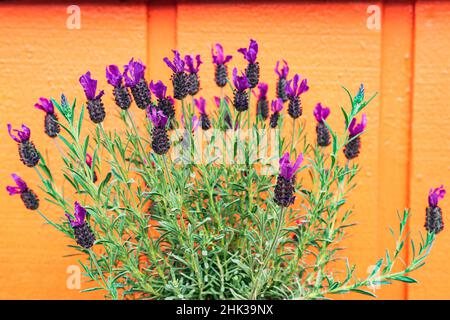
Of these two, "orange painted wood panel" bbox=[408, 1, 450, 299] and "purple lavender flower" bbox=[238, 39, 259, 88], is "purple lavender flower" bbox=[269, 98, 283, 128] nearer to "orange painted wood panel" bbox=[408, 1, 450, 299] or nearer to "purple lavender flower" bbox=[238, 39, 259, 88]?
"purple lavender flower" bbox=[238, 39, 259, 88]

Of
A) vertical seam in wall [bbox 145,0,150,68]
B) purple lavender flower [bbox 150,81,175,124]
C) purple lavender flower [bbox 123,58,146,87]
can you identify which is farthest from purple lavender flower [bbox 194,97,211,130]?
vertical seam in wall [bbox 145,0,150,68]

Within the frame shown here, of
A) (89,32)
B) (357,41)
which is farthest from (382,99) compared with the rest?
(89,32)

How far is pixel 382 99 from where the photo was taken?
6.27ft

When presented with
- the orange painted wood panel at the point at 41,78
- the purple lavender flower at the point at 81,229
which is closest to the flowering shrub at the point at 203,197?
the purple lavender flower at the point at 81,229

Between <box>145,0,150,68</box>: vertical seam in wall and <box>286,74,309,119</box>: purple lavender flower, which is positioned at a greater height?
<box>145,0,150,68</box>: vertical seam in wall

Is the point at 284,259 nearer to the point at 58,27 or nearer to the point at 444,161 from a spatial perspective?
the point at 444,161

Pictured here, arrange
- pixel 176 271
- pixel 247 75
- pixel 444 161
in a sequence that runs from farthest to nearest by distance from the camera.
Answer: pixel 444 161 → pixel 176 271 → pixel 247 75

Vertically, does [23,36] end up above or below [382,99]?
above

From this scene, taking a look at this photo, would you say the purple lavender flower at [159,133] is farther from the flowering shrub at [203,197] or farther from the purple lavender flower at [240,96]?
the purple lavender flower at [240,96]

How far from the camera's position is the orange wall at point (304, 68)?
188 cm

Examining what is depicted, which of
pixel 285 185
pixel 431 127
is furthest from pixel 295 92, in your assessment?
pixel 431 127

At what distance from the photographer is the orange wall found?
1879mm

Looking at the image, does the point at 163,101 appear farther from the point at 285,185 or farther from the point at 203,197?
the point at 285,185

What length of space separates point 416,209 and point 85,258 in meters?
1.15
